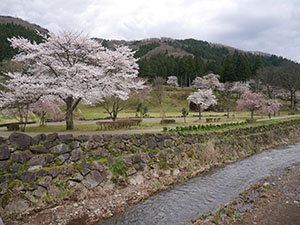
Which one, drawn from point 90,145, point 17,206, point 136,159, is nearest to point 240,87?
point 136,159

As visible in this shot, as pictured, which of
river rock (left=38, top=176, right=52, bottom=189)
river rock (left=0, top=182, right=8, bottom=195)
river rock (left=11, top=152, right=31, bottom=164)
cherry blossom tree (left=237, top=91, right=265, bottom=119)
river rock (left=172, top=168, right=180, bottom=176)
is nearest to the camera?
river rock (left=0, top=182, right=8, bottom=195)

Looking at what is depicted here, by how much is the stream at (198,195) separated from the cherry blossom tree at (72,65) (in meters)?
9.32

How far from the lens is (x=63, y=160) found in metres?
8.96

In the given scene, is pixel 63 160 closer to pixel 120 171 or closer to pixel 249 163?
pixel 120 171

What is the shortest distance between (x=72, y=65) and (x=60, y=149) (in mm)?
9333

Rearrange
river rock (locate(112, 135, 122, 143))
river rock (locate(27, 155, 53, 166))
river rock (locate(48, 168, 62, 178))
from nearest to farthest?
river rock (locate(48, 168, 62, 178)), river rock (locate(27, 155, 53, 166)), river rock (locate(112, 135, 122, 143))

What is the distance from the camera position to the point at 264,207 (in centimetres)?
722

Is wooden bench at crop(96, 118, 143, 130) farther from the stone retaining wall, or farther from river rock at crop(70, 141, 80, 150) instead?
river rock at crop(70, 141, 80, 150)

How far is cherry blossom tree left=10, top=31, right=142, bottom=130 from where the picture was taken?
14625mm

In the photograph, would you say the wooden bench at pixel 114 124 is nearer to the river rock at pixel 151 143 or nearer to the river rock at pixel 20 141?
the river rock at pixel 151 143

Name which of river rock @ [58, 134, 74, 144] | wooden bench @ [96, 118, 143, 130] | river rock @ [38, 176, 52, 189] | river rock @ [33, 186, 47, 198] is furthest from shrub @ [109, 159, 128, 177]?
wooden bench @ [96, 118, 143, 130]

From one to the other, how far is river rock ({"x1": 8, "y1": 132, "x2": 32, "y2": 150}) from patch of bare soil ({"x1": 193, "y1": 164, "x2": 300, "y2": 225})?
24.0ft

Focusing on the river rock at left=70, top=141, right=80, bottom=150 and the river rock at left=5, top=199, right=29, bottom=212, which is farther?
the river rock at left=70, top=141, right=80, bottom=150

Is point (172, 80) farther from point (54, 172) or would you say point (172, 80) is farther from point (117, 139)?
point (54, 172)
